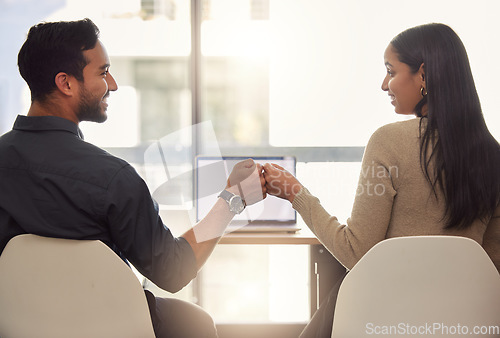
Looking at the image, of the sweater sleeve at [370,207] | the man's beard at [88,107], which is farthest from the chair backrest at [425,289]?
the man's beard at [88,107]

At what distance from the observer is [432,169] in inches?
42.9

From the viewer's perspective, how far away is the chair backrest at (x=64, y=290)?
0.94 m

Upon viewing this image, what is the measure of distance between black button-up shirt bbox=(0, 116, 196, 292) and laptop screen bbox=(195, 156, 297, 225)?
2.78 feet

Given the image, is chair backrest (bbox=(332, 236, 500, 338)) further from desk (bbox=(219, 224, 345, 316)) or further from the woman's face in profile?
desk (bbox=(219, 224, 345, 316))

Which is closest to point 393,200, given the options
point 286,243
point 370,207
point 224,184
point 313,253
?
point 370,207

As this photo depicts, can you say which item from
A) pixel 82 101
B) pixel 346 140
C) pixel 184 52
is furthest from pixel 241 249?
pixel 82 101

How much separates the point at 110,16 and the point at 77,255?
2.32 m

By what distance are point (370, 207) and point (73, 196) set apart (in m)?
0.67

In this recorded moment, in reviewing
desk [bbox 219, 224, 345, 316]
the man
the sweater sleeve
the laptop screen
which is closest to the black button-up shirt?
the man

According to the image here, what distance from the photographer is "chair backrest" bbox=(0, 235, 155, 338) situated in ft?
3.07

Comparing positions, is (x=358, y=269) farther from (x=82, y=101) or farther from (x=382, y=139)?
(x=82, y=101)

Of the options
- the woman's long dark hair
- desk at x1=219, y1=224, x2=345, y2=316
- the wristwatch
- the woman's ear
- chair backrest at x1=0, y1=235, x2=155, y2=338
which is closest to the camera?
chair backrest at x1=0, y1=235, x2=155, y2=338

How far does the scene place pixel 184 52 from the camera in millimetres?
2771

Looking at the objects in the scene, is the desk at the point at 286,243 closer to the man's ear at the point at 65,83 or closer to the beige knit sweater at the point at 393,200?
the beige knit sweater at the point at 393,200
